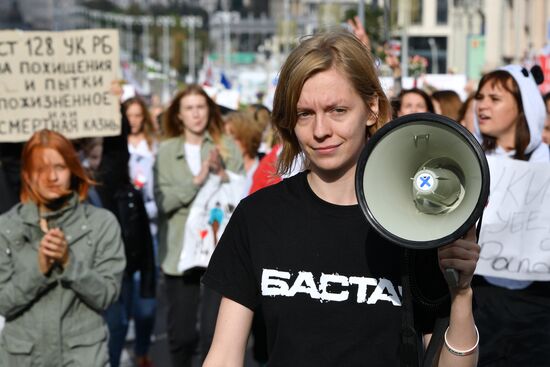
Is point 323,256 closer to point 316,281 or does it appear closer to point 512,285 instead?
point 316,281

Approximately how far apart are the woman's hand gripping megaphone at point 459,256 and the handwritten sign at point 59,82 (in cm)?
441

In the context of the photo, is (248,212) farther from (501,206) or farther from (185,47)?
(185,47)

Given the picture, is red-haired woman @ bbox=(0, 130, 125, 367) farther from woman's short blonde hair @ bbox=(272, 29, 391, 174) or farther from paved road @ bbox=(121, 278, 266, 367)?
paved road @ bbox=(121, 278, 266, 367)

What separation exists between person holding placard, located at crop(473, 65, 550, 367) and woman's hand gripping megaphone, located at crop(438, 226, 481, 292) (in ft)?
6.16

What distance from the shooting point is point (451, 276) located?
99.5 inches

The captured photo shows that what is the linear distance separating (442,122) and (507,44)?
169 ft

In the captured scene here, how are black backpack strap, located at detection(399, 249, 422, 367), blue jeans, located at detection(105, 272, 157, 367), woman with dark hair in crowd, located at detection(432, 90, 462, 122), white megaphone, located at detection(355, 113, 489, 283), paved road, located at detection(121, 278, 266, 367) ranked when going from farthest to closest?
woman with dark hair in crowd, located at detection(432, 90, 462, 122), paved road, located at detection(121, 278, 266, 367), blue jeans, located at detection(105, 272, 157, 367), black backpack strap, located at detection(399, 249, 422, 367), white megaphone, located at detection(355, 113, 489, 283)

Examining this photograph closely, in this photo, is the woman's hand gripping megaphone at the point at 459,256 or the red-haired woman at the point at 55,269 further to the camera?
the red-haired woman at the point at 55,269

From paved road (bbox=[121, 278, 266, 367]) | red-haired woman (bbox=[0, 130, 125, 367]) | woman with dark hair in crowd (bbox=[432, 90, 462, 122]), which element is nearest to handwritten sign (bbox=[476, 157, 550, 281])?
red-haired woman (bbox=[0, 130, 125, 367])

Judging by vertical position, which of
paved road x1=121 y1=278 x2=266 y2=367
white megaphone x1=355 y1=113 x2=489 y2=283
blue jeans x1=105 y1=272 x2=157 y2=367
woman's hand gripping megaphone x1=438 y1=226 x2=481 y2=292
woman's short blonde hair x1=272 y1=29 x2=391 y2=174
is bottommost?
paved road x1=121 y1=278 x2=266 y2=367

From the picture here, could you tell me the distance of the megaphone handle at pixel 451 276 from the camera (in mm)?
2520

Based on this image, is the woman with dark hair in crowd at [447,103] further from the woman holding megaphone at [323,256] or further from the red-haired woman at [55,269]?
the woman holding megaphone at [323,256]

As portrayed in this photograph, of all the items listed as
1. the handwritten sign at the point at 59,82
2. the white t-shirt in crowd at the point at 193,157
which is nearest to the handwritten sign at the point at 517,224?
the handwritten sign at the point at 59,82

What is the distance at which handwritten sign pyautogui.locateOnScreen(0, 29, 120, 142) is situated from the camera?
6.72 metres
